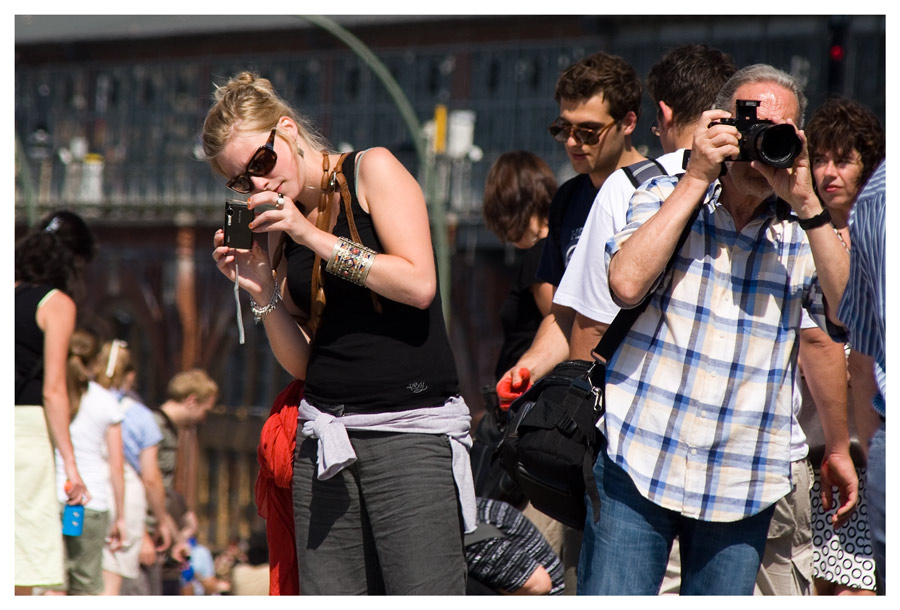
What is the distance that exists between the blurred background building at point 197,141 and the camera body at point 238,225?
26.6 metres

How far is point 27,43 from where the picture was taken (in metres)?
40.5

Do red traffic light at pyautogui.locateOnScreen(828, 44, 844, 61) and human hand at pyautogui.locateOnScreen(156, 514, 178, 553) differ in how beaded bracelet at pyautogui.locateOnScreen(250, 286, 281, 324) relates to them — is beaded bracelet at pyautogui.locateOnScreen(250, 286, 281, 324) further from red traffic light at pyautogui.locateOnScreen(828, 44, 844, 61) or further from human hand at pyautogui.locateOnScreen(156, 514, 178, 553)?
red traffic light at pyautogui.locateOnScreen(828, 44, 844, 61)

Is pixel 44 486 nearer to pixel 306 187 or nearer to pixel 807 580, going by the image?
pixel 306 187

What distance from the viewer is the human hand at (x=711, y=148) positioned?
2895 millimetres

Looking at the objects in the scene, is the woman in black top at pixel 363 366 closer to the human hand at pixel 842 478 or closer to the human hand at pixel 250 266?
the human hand at pixel 250 266

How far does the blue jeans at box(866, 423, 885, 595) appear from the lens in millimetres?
2520

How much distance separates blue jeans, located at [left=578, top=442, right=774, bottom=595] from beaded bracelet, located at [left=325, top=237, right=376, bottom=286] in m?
0.76

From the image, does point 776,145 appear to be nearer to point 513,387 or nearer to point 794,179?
point 794,179

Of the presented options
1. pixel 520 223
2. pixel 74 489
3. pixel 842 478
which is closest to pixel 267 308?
pixel 842 478

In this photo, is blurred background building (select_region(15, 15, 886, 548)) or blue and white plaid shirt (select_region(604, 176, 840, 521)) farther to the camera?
blurred background building (select_region(15, 15, 886, 548))

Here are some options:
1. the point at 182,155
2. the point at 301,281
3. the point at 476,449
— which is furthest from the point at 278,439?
the point at 182,155

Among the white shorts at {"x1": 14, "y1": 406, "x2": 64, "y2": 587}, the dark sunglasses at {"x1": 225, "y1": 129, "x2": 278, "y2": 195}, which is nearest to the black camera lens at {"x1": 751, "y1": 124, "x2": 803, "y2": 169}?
the dark sunglasses at {"x1": 225, "y1": 129, "x2": 278, "y2": 195}

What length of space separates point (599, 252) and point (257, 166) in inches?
38.4

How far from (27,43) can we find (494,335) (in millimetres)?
18660
